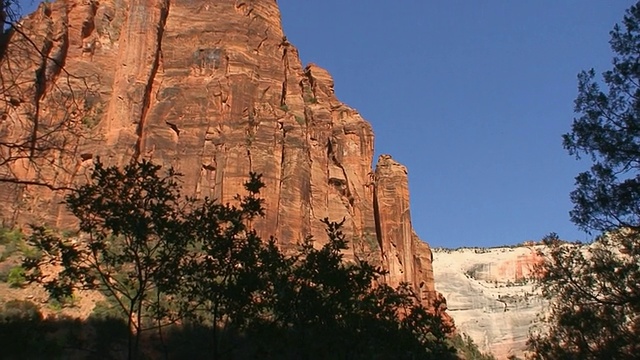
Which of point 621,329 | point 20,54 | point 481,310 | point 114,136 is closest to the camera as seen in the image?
point 20,54

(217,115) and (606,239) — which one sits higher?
(217,115)

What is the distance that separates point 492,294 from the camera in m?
108

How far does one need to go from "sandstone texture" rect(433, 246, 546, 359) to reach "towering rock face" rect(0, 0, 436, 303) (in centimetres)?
2672

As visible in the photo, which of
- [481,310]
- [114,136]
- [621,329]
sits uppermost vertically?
[114,136]

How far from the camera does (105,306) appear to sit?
4394cm

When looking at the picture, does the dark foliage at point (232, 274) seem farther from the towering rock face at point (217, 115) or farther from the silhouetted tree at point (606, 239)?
the towering rock face at point (217, 115)

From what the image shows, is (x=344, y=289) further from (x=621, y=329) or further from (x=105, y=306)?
(x=105, y=306)

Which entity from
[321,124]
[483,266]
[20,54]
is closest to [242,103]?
[321,124]

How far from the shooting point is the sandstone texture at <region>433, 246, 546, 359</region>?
9362 cm

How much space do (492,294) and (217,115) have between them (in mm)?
62463

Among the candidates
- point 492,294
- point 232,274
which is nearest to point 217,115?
point 232,274

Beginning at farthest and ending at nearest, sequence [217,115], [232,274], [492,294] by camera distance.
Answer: [492,294], [217,115], [232,274]

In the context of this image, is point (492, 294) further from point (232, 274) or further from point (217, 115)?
point (232, 274)

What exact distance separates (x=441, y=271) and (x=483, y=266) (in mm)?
11248
